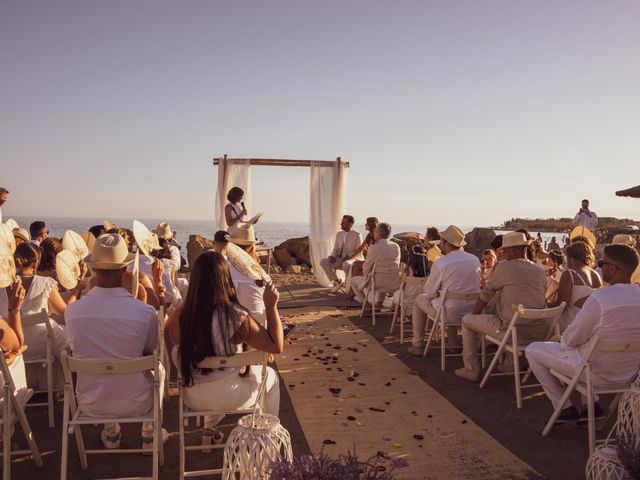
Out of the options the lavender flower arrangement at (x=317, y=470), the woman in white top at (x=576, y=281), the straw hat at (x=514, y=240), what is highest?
the straw hat at (x=514, y=240)

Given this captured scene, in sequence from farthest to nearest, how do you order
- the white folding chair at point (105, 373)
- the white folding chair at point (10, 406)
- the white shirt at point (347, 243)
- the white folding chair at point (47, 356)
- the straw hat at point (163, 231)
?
1. the white shirt at point (347, 243)
2. the straw hat at point (163, 231)
3. the white folding chair at point (47, 356)
4. the white folding chair at point (10, 406)
5. the white folding chair at point (105, 373)

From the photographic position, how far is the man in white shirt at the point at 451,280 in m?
5.96

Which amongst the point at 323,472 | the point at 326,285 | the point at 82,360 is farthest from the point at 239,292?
the point at 326,285

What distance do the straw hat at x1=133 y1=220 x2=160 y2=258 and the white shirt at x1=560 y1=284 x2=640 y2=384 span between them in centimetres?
373

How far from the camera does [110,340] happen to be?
3311 millimetres

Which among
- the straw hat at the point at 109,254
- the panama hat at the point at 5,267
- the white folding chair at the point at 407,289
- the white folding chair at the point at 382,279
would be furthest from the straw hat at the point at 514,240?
the panama hat at the point at 5,267

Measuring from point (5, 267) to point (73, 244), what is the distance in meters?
1.89

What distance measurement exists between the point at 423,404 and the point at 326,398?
0.90 metres

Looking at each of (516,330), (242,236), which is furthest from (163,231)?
(516,330)

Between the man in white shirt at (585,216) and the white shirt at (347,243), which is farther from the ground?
the man in white shirt at (585,216)

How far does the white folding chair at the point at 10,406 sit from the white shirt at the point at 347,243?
8001 mm

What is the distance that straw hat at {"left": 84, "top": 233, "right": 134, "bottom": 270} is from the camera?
3.43 metres

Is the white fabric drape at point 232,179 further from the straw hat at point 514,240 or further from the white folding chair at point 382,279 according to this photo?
the straw hat at point 514,240

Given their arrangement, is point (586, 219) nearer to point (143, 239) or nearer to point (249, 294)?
point (249, 294)
